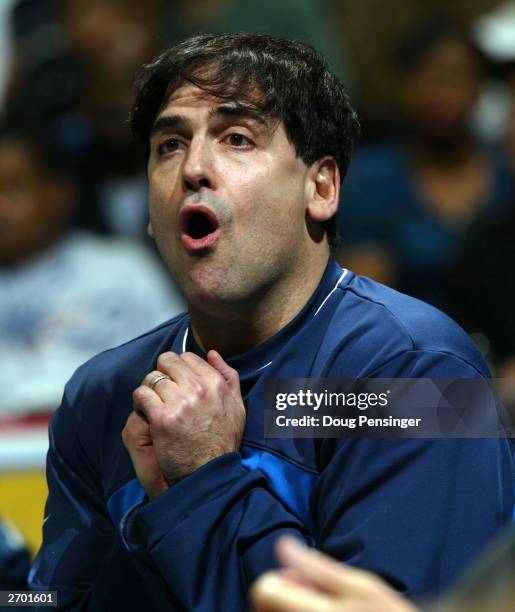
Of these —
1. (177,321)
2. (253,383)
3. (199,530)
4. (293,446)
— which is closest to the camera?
(199,530)

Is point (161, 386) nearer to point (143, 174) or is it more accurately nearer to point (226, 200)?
point (226, 200)

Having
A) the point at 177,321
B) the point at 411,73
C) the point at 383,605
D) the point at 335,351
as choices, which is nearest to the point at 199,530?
the point at 335,351

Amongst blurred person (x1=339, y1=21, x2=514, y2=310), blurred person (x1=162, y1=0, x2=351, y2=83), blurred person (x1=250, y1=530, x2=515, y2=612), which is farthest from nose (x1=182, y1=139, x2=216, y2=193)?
blurred person (x1=162, y1=0, x2=351, y2=83)

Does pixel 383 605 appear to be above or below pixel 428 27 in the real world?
below

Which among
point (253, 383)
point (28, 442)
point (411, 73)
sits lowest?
point (28, 442)

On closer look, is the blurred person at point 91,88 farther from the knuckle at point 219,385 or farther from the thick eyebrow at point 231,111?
the knuckle at point 219,385

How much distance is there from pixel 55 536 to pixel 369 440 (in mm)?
649

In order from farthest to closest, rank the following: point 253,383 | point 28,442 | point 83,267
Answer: point 83,267
point 28,442
point 253,383

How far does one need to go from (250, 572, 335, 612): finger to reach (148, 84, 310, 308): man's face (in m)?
0.99

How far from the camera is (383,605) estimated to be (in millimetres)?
912

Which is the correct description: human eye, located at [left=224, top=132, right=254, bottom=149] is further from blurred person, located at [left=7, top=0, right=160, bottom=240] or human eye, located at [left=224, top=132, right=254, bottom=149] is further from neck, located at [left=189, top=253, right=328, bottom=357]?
blurred person, located at [left=7, top=0, right=160, bottom=240]

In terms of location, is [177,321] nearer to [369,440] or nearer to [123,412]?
[123,412]

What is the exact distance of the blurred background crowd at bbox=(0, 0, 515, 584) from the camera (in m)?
3.95

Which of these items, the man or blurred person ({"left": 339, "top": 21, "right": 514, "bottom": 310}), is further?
blurred person ({"left": 339, "top": 21, "right": 514, "bottom": 310})
